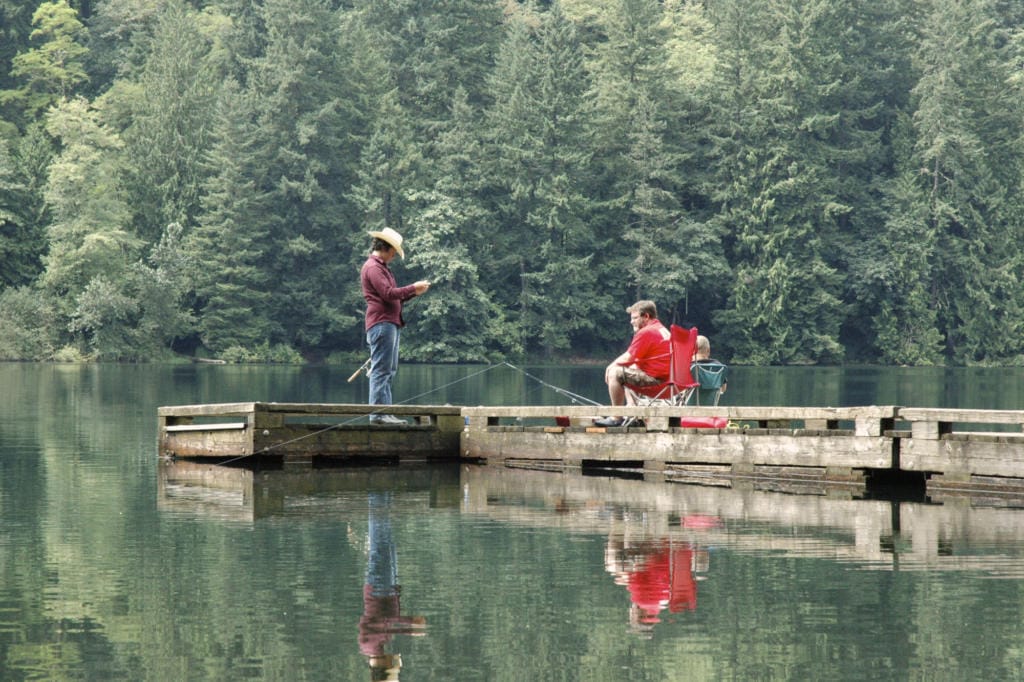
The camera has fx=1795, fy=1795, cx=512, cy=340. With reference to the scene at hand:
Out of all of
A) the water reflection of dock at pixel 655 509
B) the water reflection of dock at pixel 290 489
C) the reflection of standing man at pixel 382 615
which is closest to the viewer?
the reflection of standing man at pixel 382 615

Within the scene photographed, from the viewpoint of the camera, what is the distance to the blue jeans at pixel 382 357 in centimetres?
1688

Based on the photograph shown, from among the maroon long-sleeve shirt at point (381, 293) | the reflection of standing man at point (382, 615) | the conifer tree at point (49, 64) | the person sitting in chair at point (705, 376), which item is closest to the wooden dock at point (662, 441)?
the person sitting in chair at point (705, 376)

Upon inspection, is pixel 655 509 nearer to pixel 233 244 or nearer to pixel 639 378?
pixel 639 378

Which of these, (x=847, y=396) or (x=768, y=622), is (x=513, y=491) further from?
→ (x=847, y=396)

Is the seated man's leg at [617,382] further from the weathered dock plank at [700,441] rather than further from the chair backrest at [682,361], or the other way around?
the chair backrest at [682,361]

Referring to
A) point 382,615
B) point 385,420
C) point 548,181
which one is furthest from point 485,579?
point 548,181

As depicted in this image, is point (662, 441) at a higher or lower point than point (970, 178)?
lower

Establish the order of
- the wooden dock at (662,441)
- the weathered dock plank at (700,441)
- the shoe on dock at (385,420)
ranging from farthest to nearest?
the shoe on dock at (385,420) → the weathered dock plank at (700,441) → the wooden dock at (662,441)

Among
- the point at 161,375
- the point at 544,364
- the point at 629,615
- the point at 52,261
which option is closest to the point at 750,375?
the point at 544,364

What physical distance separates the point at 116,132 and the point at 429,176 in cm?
1236

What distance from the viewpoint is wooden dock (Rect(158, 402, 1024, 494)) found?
14.4 meters

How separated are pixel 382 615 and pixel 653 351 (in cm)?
818

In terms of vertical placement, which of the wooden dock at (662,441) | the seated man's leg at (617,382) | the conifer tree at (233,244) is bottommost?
the wooden dock at (662,441)

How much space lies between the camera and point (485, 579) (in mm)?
9992
